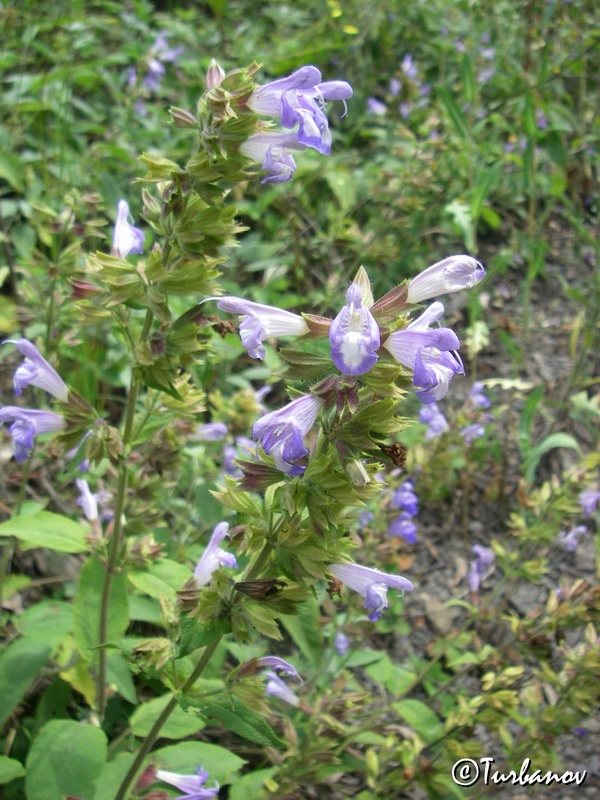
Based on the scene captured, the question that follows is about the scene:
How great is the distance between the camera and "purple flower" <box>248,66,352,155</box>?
4.44 feet

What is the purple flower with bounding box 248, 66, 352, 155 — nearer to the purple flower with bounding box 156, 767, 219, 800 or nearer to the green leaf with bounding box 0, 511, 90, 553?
the green leaf with bounding box 0, 511, 90, 553

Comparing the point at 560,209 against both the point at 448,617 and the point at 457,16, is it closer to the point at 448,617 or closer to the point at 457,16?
the point at 457,16

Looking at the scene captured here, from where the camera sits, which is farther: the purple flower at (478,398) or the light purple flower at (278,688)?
the purple flower at (478,398)

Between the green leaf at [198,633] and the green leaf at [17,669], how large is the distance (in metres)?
0.77

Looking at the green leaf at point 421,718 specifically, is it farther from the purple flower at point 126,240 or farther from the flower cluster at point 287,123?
the flower cluster at point 287,123

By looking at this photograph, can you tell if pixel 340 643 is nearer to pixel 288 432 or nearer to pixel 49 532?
pixel 49 532

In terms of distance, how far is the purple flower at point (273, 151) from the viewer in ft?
4.56

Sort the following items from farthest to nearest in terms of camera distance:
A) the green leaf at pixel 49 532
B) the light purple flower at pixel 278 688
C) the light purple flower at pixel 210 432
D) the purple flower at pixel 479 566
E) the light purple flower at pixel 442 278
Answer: the purple flower at pixel 479 566 < the light purple flower at pixel 210 432 < the light purple flower at pixel 278 688 < the green leaf at pixel 49 532 < the light purple flower at pixel 442 278

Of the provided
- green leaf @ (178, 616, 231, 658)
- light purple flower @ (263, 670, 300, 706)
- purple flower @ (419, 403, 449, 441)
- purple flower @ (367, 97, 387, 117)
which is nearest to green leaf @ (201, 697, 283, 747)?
green leaf @ (178, 616, 231, 658)

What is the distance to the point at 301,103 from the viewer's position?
4.53 feet

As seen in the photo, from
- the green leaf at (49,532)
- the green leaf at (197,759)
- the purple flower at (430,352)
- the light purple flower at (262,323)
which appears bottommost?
the green leaf at (197,759)

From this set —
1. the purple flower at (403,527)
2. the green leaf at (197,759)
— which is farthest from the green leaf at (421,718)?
the green leaf at (197,759)

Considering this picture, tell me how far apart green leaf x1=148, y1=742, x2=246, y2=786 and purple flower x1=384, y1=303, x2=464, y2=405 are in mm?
1112

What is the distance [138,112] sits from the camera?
15.7 ft
